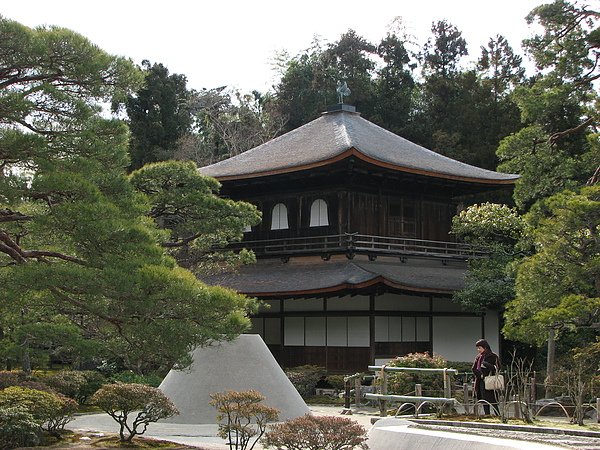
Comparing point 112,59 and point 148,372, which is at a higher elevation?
point 112,59

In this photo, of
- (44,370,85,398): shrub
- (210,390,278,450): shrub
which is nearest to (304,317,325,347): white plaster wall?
(44,370,85,398): shrub

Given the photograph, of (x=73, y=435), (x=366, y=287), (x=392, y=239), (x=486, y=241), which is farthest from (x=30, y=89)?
(x=486, y=241)

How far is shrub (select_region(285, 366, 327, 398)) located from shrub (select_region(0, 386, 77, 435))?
1207 cm

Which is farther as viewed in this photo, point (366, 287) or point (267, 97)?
point (267, 97)

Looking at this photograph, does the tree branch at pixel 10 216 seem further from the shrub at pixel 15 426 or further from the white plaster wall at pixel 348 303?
the white plaster wall at pixel 348 303

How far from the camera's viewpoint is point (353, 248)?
29359 millimetres

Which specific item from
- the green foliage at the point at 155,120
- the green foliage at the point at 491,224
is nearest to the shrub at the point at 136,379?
the green foliage at the point at 491,224

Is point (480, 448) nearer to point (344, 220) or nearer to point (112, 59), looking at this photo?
point (112, 59)

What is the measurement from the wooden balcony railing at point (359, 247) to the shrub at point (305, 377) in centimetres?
382

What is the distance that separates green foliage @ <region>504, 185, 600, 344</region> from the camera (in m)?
19.2

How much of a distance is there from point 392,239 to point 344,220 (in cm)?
176

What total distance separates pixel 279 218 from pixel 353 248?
4068 mm

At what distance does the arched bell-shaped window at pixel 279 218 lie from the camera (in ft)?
106

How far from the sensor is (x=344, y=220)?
3073 centimetres
